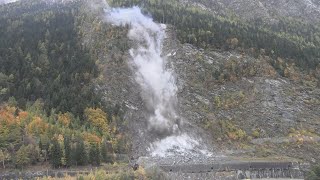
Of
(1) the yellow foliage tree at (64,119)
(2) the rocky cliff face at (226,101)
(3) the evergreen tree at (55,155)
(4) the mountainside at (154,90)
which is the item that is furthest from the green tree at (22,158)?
(2) the rocky cliff face at (226,101)

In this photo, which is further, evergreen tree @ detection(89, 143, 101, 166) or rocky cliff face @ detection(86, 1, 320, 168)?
rocky cliff face @ detection(86, 1, 320, 168)

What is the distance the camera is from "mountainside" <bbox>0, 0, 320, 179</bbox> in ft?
310

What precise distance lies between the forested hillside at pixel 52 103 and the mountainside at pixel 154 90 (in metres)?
0.25

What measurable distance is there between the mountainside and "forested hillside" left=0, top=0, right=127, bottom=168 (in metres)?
0.25

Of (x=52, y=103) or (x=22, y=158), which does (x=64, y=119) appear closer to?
(x=52, y=103)

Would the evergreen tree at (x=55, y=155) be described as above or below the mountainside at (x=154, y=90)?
below

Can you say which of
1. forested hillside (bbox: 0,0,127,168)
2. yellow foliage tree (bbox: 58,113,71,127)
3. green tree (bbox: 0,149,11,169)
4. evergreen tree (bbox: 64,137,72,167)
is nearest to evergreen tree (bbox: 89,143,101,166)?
forested hillside (bbox: 0,0,127,168)

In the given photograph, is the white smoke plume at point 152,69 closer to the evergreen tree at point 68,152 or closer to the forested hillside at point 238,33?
the forested hillside at point 238,33

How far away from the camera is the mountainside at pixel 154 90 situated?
94.6 m

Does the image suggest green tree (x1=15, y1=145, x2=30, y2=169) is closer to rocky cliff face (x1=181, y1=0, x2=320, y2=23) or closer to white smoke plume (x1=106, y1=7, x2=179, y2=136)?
white smoke plume (x1=106, y1=7, x2=179, y2=136)

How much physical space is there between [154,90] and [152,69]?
349 inches

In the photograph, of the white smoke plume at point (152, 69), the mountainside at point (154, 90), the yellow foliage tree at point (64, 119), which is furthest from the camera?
the white smoke plume at point (152, 69)

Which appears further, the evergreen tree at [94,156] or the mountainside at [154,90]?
the mountainside at [154,90]

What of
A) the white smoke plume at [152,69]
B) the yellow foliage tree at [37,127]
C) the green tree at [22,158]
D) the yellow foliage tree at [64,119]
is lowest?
the green tree at [22,158]
